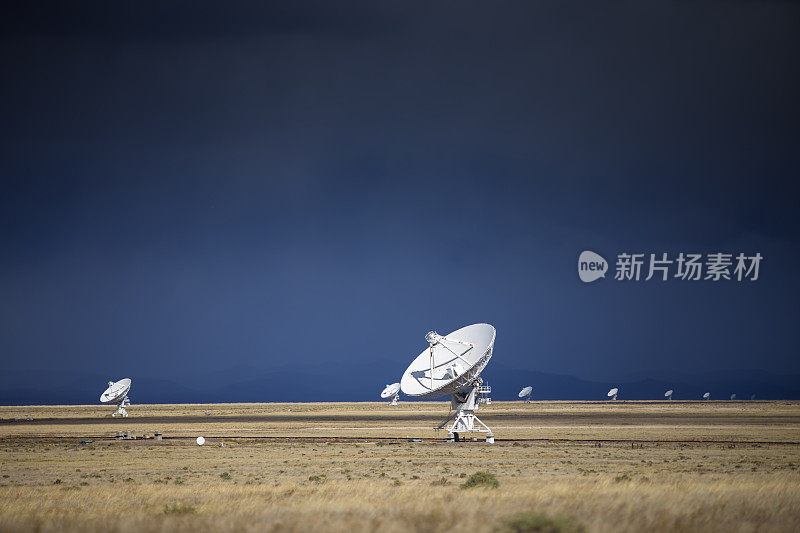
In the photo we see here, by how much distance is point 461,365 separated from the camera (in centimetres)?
5981

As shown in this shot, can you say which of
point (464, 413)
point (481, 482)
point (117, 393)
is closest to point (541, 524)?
point (481, 482)

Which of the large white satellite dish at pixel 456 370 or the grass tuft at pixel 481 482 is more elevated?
the large white satellite dish at pixel 456 370

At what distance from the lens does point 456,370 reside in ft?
190

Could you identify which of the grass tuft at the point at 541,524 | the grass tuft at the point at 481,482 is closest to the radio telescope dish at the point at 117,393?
the grass tuft at the point at 481,482

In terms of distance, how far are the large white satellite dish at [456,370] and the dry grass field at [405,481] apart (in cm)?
312

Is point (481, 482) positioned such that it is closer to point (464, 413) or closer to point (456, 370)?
point (456, 370)

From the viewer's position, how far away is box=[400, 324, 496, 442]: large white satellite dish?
58.2 metres

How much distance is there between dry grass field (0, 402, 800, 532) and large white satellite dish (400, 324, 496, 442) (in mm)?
3123

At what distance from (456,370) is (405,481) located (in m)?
22.1

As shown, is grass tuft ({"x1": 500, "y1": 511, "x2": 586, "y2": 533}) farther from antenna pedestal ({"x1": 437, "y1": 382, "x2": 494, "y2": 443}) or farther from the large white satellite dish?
antenna pedestal ({"x1": 437, "y1": 382, "x2": 494, "y2": 443})

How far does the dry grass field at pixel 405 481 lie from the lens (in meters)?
18.9

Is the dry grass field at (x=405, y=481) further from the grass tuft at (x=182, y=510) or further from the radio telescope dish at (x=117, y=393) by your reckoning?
the radio telescope dish at (x=117, y=393)

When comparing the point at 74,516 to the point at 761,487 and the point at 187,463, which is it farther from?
the point at 187,463

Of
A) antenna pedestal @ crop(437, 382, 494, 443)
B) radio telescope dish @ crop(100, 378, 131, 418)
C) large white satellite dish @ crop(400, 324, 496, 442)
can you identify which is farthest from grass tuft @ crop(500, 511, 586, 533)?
radio telescope dish @ crop(100, 378, 131, 418)
